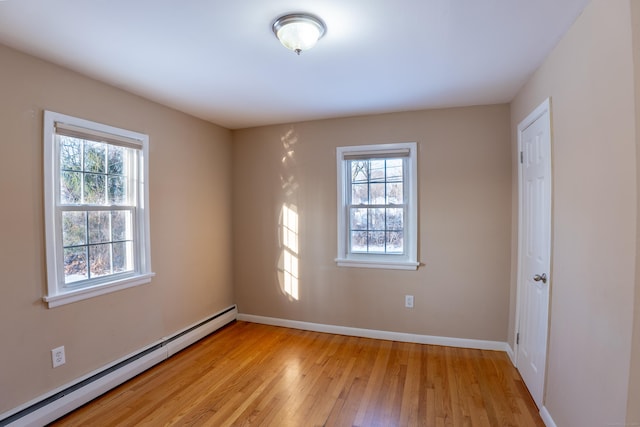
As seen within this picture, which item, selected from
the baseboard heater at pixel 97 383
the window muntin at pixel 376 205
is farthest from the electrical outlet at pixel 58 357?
the window muntin at pixel 376 205

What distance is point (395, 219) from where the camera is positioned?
344 cm

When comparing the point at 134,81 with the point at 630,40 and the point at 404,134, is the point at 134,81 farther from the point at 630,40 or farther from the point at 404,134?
the point at 630,40

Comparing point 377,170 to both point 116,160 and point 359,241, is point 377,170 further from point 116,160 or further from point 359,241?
point 116,160

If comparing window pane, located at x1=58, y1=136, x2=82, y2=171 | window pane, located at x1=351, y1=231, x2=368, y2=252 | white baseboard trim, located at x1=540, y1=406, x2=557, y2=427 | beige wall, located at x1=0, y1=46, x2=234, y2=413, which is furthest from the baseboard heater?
white baseboard trim, located at x1=540, y1=406, x2=557, y2=427

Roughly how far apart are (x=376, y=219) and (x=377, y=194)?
0.28 metres

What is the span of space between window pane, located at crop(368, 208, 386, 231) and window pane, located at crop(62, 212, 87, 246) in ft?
8.56

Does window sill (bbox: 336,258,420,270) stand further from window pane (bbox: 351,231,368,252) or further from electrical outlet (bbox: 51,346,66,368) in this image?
electrical outlet (bbox: 51,346,66,368)

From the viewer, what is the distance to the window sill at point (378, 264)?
3304mm

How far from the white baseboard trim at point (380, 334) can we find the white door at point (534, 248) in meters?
0.42

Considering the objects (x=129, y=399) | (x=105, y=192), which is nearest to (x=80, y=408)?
(x=129, y=399)

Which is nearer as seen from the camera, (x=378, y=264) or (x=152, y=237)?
(x=152, y=237)

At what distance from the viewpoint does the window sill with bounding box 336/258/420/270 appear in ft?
10.8

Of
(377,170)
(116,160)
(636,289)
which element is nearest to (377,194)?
(377,170)

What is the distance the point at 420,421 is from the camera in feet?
6.88
